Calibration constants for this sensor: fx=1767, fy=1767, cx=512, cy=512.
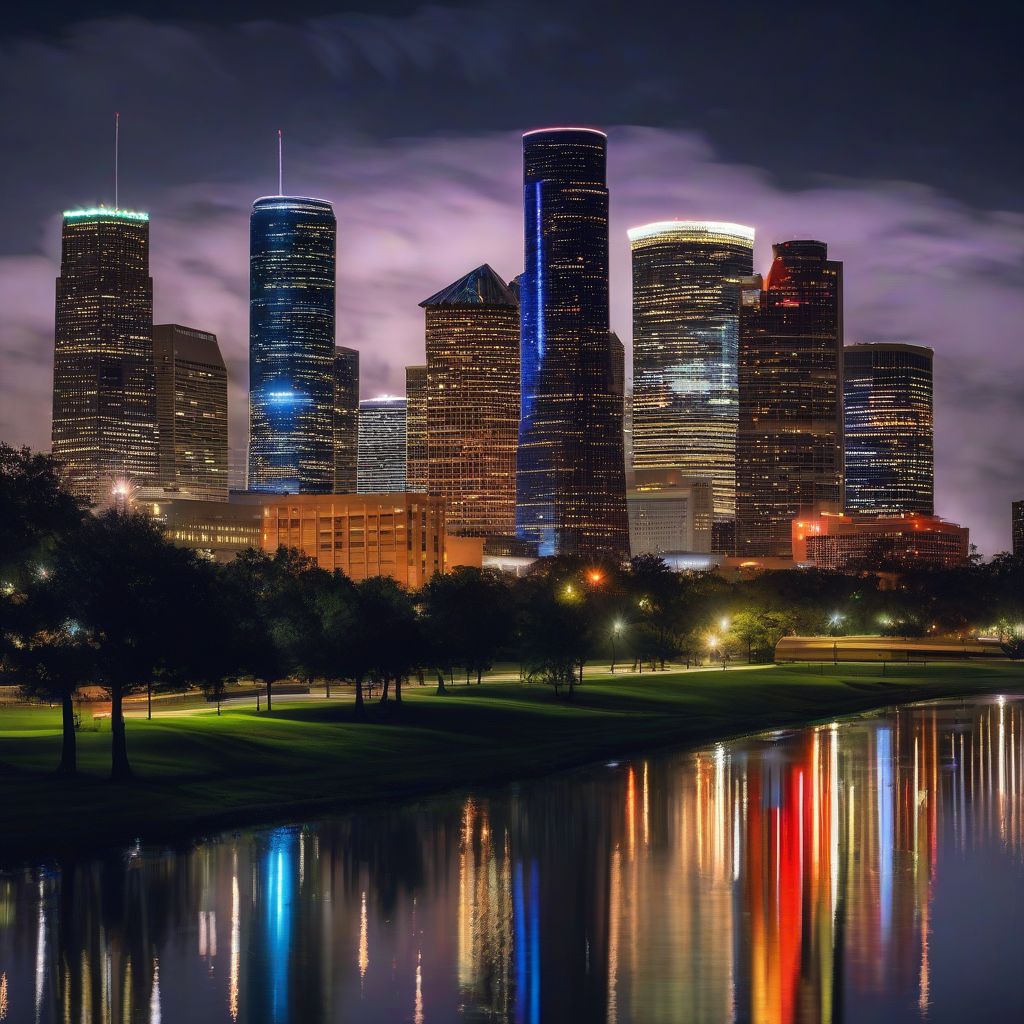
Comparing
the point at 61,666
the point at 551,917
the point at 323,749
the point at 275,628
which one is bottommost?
the point at 551,917

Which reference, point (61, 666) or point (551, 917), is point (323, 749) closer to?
point (61, 666)

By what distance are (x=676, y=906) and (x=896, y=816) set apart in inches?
808

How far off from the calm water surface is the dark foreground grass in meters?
2.32

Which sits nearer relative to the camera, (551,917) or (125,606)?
(551,917)

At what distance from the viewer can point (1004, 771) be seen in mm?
81562

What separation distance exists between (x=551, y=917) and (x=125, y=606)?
77.7ft

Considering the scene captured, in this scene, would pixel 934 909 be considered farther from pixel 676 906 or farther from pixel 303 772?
pixel 303 772

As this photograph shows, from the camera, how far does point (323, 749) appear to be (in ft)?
247

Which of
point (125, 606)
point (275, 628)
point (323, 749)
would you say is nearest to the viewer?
point (125, 606)

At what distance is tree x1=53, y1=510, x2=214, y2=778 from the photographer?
206 feet

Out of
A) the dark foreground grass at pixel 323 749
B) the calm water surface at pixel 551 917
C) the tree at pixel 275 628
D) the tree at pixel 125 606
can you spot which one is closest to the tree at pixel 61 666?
the tree at pixel 125 606

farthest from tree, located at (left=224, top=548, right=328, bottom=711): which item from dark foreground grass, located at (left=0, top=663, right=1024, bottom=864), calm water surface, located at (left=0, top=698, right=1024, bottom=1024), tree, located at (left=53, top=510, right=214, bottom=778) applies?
calm water surface, located at (left=0, top=698, right=1024, bottom=1024)

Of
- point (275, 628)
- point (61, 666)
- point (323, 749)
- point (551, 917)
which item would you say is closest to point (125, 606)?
point (61, 666)

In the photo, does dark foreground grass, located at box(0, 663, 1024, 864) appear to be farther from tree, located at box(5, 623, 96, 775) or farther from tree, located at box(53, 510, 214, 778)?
tree, located at box(53, 510, 214, 778)
